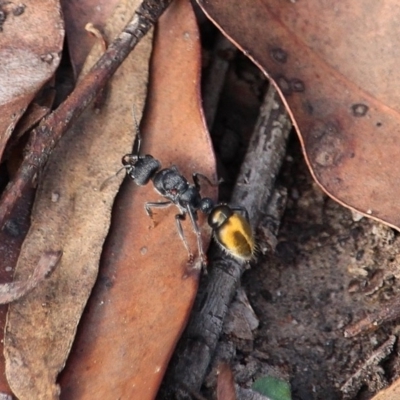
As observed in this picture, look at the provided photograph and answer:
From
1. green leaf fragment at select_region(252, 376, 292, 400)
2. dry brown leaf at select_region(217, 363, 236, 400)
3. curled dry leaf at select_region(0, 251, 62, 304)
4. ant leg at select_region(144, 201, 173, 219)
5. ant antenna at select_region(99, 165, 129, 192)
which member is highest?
ant antenna at select_region(99, 165, 129, 192)

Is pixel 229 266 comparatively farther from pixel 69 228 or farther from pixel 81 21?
pixel 81 21

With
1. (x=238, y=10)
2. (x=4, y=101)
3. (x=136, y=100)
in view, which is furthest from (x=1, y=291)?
(x=238, y=10)

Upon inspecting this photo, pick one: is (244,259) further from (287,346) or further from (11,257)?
(11,257)

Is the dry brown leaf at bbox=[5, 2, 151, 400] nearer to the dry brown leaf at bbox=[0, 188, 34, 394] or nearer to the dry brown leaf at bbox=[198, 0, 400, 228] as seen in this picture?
the dry brown leaf at bbox=[0, 188, 34, 394]

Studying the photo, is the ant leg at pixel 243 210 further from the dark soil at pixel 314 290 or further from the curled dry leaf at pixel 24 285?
the curled dry leaf at pixel 24 285

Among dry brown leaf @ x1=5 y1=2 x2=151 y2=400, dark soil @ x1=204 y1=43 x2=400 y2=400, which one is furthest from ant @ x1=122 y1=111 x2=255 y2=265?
dark soil @ x1=204 y1=43 x2=400 y2=400

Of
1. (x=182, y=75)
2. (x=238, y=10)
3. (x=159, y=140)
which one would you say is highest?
(x=238, y=10)

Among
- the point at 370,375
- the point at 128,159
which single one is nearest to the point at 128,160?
the point at 128,159
